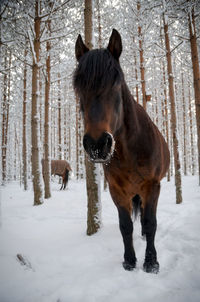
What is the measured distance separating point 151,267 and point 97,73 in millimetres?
2314

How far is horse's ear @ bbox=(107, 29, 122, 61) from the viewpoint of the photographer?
1874 millimetres

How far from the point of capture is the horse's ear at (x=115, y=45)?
187 cm

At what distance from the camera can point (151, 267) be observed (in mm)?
2072

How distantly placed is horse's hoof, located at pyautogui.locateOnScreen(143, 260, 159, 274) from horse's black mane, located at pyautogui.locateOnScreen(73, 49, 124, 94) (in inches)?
83.4

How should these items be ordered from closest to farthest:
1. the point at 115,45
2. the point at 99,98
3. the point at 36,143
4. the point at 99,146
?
the point at 99,146, the point at 99,98, the point at 115,45, the point at 36,143

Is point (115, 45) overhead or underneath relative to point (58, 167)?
overhead

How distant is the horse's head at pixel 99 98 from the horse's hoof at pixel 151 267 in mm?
1558

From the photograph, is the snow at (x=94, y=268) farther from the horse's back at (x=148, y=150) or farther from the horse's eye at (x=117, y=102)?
the horse's eye at (x=117, y=102)

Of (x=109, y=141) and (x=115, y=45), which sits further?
(x=115, y=45)

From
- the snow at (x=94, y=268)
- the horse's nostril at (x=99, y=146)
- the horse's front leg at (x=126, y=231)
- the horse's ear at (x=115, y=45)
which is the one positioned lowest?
the snow at (x=94, y=268)

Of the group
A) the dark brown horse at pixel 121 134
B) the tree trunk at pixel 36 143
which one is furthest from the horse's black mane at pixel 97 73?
the tree trunk at pixel 36 143

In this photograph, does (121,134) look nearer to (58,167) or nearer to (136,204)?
(136,204)

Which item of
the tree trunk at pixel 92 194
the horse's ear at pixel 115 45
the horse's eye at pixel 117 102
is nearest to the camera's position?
the horse's eye at pixel 117 102

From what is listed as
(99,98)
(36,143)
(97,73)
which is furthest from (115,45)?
(36,143)
